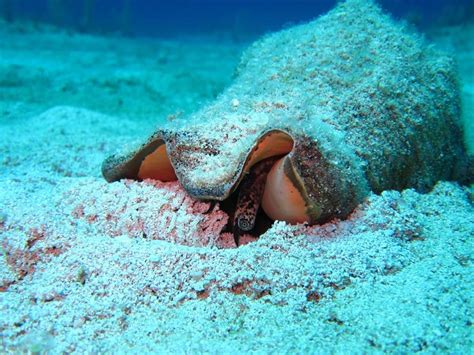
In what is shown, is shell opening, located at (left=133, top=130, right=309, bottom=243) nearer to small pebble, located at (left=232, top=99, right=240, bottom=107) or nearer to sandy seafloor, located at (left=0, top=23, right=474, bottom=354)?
sandy seafloor, located at (left=0, top=23, right=474, bottom=354)

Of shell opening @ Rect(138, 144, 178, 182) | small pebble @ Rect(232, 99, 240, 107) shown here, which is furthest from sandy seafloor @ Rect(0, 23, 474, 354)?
small pebble @ Rect(232, 99, 240, 107)

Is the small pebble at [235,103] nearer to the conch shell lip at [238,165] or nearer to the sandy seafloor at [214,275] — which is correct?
the sandy seafloor at [214,275]

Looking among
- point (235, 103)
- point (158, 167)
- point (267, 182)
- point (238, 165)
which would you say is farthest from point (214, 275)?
point (235, 103)

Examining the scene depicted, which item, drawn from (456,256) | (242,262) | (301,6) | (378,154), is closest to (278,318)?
(242,262)

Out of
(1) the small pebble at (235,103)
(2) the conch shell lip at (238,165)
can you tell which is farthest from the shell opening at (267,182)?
(1) the small pebble at (235,103)

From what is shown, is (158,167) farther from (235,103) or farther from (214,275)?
(214,275)
